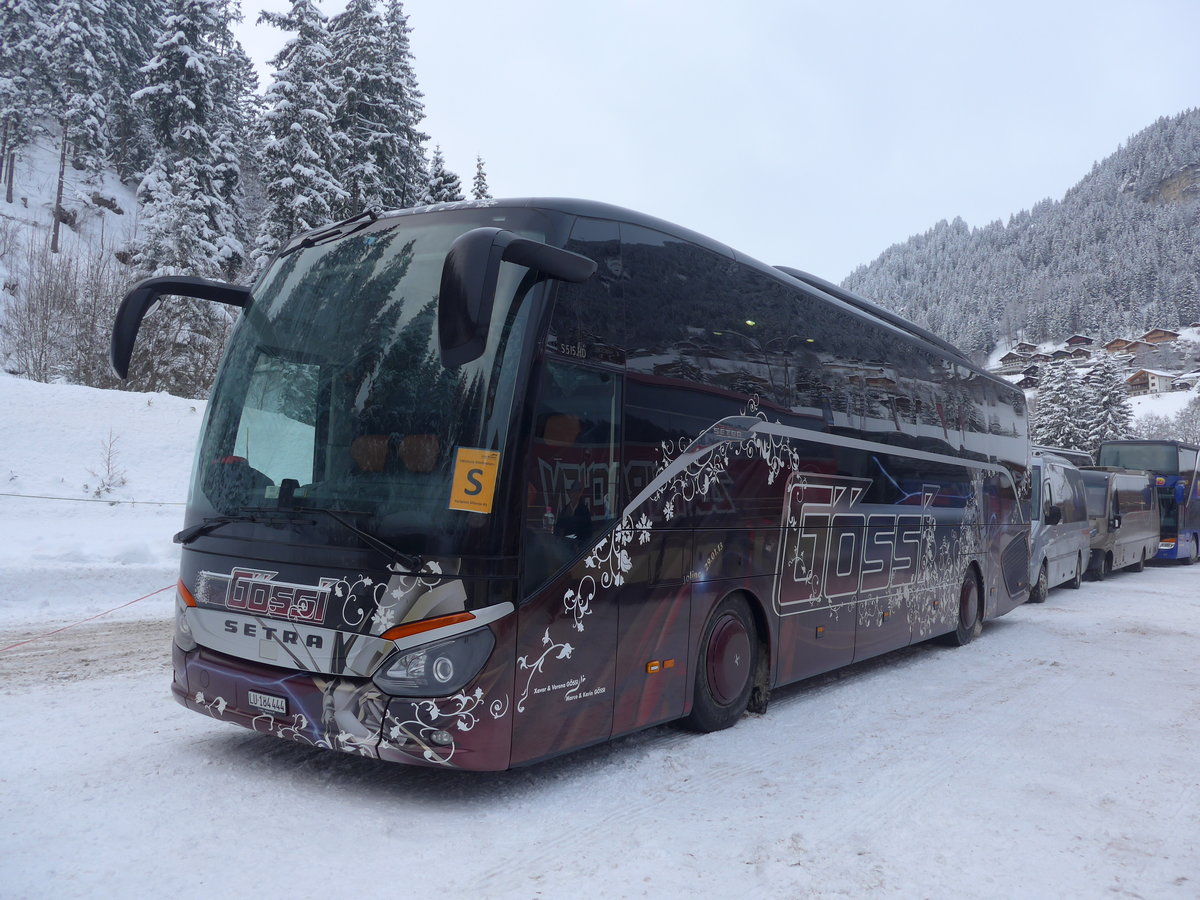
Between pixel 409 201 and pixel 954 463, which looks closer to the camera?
pixel 954 463

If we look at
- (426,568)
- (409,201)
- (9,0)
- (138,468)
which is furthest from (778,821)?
(9,0)

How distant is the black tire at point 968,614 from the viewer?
12.3 meters

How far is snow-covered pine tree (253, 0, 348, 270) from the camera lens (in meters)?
30.5

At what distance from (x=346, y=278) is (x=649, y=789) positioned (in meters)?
3.60

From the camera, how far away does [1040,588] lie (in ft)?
59.5

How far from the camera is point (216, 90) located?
5094cm

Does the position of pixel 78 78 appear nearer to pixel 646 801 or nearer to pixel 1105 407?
pixel 646 801

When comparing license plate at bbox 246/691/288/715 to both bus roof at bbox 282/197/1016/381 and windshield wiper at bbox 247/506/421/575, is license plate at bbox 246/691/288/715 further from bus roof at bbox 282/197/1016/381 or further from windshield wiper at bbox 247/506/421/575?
bus roof at bbox 282/197/1016/381

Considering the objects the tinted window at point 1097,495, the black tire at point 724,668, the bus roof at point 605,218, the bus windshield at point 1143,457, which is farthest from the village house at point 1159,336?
the black tire at point 724,668

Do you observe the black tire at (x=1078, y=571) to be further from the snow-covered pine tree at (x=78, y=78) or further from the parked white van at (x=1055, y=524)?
the snow-covered pine tree at (x=78, y=78)

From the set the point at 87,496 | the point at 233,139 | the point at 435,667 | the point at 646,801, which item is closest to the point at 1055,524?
the point at 646,801

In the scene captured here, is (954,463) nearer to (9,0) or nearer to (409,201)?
(409,201)

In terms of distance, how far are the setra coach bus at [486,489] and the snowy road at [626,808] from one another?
0.40 metres

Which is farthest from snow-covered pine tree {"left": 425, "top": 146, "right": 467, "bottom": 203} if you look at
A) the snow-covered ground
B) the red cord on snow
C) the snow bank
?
the snow-covered ground
